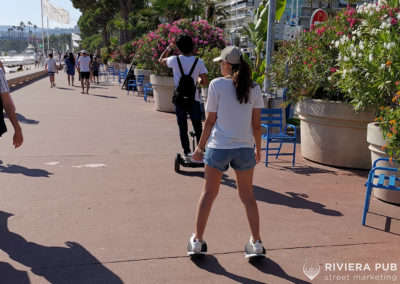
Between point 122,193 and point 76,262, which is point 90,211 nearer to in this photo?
point 122,193

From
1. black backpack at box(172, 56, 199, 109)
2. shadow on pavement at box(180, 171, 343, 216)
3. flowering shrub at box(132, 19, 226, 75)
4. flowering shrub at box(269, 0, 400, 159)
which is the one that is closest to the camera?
shadow on pavement at box(180, 171, 343, 216)

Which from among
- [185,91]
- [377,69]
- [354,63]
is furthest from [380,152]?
[185,91]

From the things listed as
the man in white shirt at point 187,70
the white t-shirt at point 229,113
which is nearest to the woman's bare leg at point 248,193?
the white t-shirt at point 229,113

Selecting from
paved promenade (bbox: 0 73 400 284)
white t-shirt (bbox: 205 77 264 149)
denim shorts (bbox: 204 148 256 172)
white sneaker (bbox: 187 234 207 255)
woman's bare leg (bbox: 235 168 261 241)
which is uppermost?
white t-shirt (bbox: 205 77 264 149)

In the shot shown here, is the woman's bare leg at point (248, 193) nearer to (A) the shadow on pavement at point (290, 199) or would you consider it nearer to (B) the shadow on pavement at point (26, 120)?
(A) the shadow on pavement at point (290, 199)

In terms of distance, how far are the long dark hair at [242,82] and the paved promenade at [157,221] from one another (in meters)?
1.34

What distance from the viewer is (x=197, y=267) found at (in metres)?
3.55

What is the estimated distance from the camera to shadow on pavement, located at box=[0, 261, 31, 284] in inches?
131

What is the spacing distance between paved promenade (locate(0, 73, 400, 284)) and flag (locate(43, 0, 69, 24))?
40677 mm

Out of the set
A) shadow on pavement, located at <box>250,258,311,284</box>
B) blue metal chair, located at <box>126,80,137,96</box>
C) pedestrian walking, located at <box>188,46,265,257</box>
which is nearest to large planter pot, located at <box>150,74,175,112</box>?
blue metal chair, located at <box>126,80,137,96</box>

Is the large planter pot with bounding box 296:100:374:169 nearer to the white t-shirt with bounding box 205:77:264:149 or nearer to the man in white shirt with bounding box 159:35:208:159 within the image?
the man in white shirt with bounding box 159:35:208:159

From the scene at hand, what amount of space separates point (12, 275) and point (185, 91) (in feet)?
10.7

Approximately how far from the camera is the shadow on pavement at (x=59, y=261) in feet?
11.1

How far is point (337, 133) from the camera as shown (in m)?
6.53
